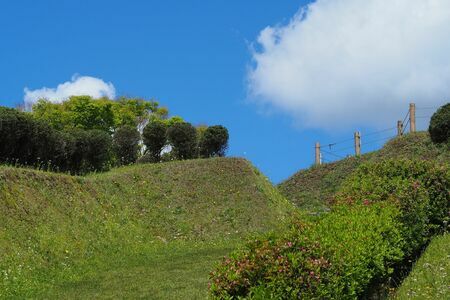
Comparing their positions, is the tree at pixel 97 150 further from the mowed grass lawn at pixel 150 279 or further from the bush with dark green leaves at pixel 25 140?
the mowed grass lawn at pixel 150 279

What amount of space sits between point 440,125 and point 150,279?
2193 centimetres

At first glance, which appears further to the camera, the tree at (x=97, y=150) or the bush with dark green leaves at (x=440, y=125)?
the bush with dark green leaves at (x=440, y=125)

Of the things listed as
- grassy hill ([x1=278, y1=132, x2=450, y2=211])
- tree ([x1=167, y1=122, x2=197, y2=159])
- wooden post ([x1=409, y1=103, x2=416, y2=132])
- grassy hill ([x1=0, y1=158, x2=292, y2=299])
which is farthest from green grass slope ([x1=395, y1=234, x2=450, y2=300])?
wooden post ([x1=409, y1=103, x2=416, y2=132])

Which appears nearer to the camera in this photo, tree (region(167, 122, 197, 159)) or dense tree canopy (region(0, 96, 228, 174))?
dense tree canopy (region(0, 96, 228, 174))

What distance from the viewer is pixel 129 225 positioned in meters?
23.6

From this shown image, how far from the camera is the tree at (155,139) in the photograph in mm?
34875

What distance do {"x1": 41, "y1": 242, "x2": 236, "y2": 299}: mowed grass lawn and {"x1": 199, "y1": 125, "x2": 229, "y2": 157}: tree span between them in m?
13.7

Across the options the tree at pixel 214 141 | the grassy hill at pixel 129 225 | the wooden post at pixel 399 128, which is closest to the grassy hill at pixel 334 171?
the wooden post at pixel 399 128

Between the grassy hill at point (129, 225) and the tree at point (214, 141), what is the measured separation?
3897 mm

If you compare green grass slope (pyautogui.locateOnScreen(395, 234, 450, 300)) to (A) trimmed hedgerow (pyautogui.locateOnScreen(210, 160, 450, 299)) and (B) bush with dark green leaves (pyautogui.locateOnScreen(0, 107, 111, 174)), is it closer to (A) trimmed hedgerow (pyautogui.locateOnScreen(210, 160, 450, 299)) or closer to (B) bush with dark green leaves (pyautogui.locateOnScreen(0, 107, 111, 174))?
(A) trimmed hedgerow (pyautogui.locateOnScreen(210, 160, 450, 299))

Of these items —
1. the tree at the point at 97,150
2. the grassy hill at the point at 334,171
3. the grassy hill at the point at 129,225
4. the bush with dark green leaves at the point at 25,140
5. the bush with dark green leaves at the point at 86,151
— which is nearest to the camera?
the grassy hill at the point at 129,225

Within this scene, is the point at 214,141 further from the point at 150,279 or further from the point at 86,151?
the point at 150,279

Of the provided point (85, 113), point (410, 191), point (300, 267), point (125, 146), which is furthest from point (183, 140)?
point (300, 267)

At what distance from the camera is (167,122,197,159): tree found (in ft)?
113
